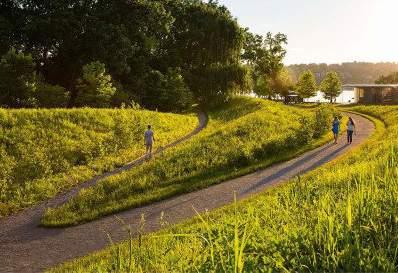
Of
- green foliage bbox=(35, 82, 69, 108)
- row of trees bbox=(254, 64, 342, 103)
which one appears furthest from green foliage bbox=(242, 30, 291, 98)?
green foliage bbox=(35, 82, 69, 108)

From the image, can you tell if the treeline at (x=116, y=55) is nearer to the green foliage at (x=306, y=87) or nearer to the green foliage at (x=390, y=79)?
the green foliage at (x=306, y=87)

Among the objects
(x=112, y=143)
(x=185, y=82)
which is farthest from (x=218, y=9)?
(x=112, y=143)

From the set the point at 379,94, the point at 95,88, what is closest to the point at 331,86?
the point at 379,94

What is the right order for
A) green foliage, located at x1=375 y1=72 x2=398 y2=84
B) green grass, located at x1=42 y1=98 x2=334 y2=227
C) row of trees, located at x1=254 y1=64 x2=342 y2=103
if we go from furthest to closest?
green foliage, located at x1=375 y1=72 x2=398 y2=84 < row of trees, located at x1=254 y1=64 x2=342 y2=103 < green grass, located at x1=42 y1=98 x2=334 y2=227

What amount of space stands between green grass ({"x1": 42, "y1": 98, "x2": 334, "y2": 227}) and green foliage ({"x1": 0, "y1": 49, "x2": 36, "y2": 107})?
17.2 metres

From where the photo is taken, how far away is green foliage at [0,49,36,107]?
40.9 m

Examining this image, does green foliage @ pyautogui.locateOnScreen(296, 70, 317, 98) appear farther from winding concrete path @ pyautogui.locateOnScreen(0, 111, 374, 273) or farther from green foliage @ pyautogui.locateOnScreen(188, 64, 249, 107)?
winding concrete path @ pyautogui.locateOnScreen(0, 111, 374, 273)

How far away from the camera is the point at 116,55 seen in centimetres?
5134

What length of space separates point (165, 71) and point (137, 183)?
43328 millimetres

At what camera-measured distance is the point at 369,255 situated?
14.5 feet

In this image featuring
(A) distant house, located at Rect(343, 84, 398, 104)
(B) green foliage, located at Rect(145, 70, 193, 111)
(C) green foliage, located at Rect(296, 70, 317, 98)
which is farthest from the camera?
(C) green foliage, located at Rect(296, 70, 317, 98)

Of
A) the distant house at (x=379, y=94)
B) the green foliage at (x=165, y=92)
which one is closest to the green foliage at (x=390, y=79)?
the distant house at (x=379, y=94)

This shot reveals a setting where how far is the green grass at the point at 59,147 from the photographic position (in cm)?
2325

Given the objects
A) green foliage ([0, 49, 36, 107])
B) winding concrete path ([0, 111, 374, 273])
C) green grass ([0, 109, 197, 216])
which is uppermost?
green foliage ([0, 49, 36, 107])
